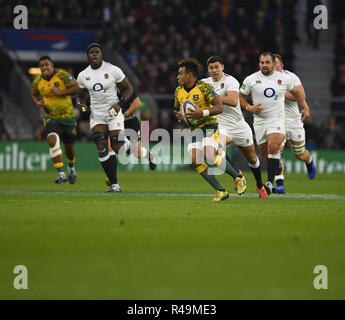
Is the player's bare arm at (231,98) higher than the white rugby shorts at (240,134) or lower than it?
higher

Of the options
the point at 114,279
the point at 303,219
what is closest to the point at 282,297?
the point at 114,279

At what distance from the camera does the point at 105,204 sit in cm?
1134

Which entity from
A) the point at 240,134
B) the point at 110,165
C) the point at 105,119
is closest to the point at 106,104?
the point at 105,119

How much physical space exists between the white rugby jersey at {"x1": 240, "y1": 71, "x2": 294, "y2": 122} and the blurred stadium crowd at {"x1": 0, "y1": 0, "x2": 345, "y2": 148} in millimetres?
14034

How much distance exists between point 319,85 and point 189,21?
597 cm

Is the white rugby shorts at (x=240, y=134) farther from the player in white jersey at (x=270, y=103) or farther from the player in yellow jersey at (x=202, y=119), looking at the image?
the player in yellow jersey at (x=202, y=119)

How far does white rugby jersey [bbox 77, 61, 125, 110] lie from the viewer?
1411 cm

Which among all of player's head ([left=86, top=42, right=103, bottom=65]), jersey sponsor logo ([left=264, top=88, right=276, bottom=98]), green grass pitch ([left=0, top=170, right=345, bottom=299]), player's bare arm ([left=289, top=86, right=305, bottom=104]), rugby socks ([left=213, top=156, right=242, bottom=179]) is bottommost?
green grass pitch ([left=0, top=170, right=345, bottom=299])

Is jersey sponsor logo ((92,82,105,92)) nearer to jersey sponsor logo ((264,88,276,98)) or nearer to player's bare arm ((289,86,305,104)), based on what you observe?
jersey sponsor logo ((264,88,276,98))

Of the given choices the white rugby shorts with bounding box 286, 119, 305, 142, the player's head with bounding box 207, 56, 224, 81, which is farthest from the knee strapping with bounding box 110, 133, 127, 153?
the white rugby shorts with bounding box 286, 119, 305, 142

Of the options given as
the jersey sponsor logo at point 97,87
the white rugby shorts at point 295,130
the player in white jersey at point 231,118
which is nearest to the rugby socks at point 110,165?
the jersey sponsor logo at point 97,87

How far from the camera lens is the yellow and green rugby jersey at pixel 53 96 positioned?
16.8m

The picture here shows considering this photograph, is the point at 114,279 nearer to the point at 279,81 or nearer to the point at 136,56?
the point at 279,81

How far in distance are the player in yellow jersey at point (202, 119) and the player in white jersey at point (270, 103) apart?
Answer: 1848mm
